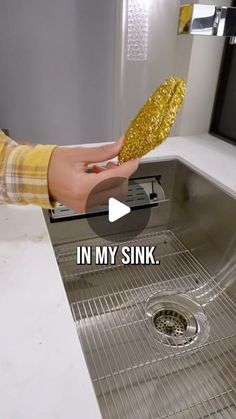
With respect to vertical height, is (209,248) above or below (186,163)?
below

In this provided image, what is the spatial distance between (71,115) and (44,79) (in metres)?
0.23

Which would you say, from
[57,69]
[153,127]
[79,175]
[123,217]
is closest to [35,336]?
[79,175]

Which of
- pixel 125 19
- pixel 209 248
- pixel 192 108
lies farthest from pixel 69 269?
pixel 125 19

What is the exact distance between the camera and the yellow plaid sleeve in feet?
1.56

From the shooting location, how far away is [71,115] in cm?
163

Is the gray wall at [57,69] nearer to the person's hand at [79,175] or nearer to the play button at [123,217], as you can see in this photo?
the play button at [123,217]

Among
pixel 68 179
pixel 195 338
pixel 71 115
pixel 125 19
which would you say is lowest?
pixel 195 338

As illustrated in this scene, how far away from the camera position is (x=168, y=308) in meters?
0.69

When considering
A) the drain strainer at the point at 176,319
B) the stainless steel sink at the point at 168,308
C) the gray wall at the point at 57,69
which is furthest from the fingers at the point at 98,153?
the gray wall at the point at 57,69

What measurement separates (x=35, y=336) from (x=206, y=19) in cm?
65

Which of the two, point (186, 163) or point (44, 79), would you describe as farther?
point (44, 79)

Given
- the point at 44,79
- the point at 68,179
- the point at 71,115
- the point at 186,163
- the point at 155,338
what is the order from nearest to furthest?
the point at 68,179, the point at 155,338, the point at 186,163, the point at 44,79, the point at 71,115

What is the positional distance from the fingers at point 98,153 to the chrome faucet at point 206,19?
0.29 m

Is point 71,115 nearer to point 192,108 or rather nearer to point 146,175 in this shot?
point 192,108
